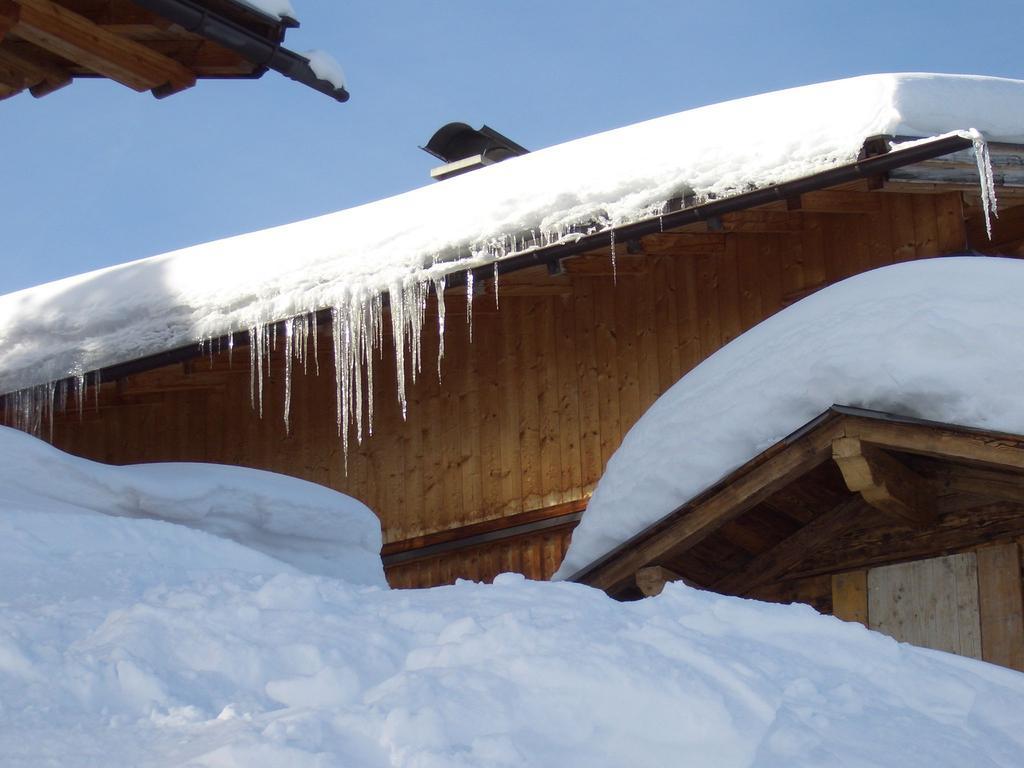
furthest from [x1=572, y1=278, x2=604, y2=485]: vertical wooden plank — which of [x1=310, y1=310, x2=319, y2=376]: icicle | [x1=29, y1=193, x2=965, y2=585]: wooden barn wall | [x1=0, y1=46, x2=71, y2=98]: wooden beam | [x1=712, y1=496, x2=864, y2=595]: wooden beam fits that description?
[x1=0, y1=46, x2=71, y2=98]: wooden beam

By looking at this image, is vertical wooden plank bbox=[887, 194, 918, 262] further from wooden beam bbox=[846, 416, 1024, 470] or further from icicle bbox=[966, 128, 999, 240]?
wooden beam bbox=[846, 416, 1024, 470]

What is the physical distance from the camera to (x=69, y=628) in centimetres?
295

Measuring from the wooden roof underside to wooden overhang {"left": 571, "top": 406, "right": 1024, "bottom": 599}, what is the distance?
3402 mm

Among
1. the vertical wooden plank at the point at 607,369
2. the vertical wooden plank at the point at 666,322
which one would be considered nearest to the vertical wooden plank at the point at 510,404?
the vertical wooden plank at the point at 607,369

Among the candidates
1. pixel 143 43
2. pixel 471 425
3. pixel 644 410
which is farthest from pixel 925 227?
pixel 143 43

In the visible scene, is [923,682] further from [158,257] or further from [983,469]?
[158,257]

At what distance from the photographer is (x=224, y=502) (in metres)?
5.21

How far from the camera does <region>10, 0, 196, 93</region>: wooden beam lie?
6.74 metres

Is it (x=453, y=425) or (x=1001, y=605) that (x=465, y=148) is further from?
(x=1001, y=605)

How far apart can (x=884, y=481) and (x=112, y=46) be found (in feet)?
14.7

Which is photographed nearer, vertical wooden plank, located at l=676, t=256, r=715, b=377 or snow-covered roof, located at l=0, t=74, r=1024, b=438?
snow-covered roof, located at l=0, t=74, r=1024, b=438

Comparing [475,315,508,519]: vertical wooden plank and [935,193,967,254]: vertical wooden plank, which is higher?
[935,193,967,254]: vertical wooden plank

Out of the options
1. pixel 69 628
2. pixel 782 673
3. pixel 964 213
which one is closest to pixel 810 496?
pixel 964 213

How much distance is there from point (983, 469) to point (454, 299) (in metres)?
3.97
